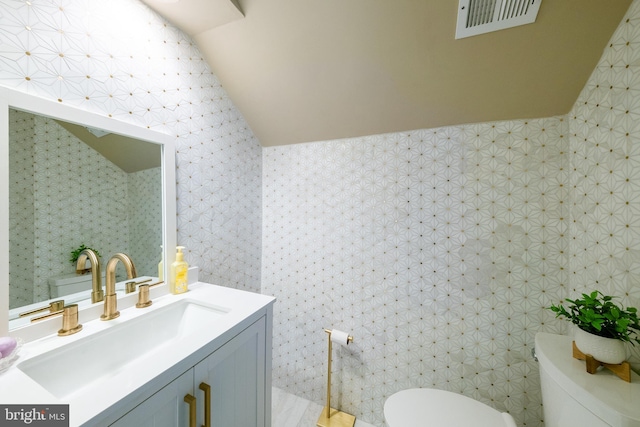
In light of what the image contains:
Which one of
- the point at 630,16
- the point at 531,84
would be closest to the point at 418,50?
the point at 531,84

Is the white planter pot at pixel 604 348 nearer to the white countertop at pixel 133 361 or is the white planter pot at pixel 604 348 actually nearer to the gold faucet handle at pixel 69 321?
the white countertop at pixel 133 361

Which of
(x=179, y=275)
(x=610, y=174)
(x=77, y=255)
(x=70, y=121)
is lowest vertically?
(x=179, y=275)

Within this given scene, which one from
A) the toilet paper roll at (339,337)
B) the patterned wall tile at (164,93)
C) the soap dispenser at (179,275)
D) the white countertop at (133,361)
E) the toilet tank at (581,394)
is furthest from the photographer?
the toilet paper roll at (339,337)

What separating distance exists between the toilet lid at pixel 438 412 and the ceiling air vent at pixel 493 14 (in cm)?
153

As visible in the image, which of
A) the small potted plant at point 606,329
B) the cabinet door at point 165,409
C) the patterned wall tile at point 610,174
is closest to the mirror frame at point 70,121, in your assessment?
the cabinet door at point 165,409

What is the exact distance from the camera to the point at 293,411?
149cm

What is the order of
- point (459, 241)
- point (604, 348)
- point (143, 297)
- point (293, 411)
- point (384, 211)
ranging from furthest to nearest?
point (293, 411), point (384, 211), point (459, 241), point (143, 297), point (604, 348)

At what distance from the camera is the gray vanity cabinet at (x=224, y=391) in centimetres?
57

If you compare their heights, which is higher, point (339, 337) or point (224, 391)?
point (224, 391)

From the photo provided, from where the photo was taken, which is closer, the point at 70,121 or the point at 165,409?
the point at 165,409

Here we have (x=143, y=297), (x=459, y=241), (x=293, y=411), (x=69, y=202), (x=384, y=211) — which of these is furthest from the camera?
(x=293, y=411)

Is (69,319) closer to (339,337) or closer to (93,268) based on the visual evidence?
(93,268)

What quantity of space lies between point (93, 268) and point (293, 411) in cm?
140

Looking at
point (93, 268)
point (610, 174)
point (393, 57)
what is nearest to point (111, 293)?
point (93, 268)
